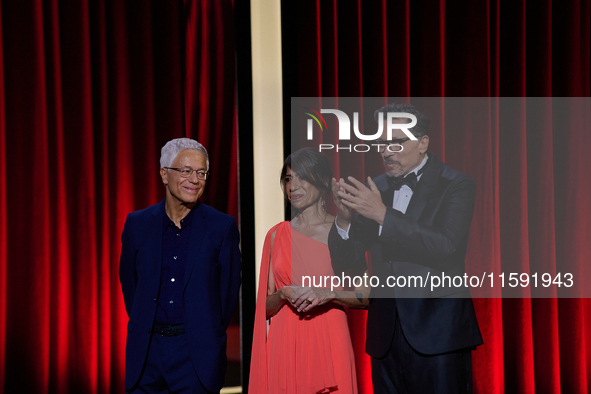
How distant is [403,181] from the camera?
1.82 m

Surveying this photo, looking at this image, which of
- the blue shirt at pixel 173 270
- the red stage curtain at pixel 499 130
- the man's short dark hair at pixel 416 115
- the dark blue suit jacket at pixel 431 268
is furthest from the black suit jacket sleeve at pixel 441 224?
the red stage curtain at pixel 499 130

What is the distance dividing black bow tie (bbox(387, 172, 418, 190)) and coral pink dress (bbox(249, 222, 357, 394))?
0.37m

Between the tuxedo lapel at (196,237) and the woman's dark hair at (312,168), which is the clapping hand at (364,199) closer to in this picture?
the woman's dark hair at (312,168)

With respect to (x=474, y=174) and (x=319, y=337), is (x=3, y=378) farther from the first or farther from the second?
(x=474, y=174)

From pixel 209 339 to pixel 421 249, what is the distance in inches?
32.4

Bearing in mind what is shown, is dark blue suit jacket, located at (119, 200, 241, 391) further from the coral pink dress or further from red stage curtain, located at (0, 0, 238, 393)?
red stage curtain, located at (0, 0, 238, 393)

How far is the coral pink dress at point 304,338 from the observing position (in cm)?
190

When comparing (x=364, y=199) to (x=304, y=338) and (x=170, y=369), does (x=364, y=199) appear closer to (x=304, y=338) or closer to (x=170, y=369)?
(x=304, y=338)

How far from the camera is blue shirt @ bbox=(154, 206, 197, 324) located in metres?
1.79

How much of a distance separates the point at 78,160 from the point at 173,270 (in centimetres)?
118

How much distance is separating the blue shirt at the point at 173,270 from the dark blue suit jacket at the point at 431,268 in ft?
2.33

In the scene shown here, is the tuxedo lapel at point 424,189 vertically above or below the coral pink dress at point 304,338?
above

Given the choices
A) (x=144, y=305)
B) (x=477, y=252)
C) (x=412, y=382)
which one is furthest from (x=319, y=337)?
(x=477, y=252)

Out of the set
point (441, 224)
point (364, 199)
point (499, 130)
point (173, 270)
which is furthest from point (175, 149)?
point (499, 130)
